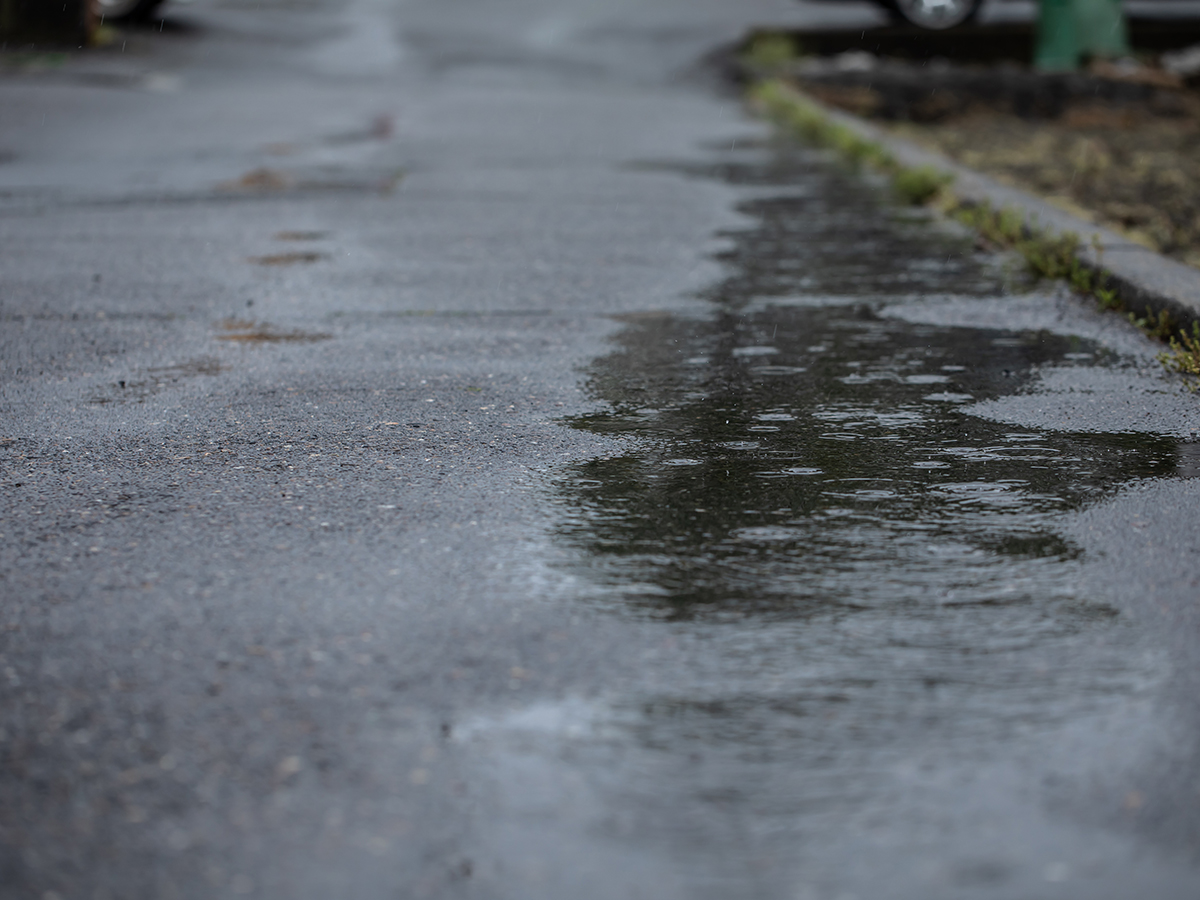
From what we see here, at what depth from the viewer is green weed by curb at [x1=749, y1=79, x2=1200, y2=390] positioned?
514 cm

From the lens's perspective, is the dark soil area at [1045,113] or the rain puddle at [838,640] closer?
the rain puddle at [838,640]

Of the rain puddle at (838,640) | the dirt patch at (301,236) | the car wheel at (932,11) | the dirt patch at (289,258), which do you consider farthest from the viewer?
the car wheel at (932,11)

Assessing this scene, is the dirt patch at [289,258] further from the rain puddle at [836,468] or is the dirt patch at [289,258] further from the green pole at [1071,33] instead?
the green pole at [1071,33]

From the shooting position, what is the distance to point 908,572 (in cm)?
312

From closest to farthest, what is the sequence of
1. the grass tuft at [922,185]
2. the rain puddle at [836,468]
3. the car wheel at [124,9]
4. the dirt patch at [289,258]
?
the rain puddle at [836,468] → the dirt patch at [289,258] → the grass tuft at [922,185] → the car wheel at [124,9]

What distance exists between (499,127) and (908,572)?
1076cm

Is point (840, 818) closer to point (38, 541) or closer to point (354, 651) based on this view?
point (354, 651)

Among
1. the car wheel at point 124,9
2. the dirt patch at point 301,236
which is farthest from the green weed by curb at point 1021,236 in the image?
the car wheel at point 124,9

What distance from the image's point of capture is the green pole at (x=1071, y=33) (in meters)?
17.8

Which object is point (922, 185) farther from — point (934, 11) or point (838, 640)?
point (934, 11)

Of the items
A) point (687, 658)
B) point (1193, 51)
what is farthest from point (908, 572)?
point (1193, 51)

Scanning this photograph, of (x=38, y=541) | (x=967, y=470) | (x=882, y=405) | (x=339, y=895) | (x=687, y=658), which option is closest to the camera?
(x=339, y=895)

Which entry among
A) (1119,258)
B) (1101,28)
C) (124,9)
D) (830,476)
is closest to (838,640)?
(830,476)

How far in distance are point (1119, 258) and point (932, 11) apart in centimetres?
1390
